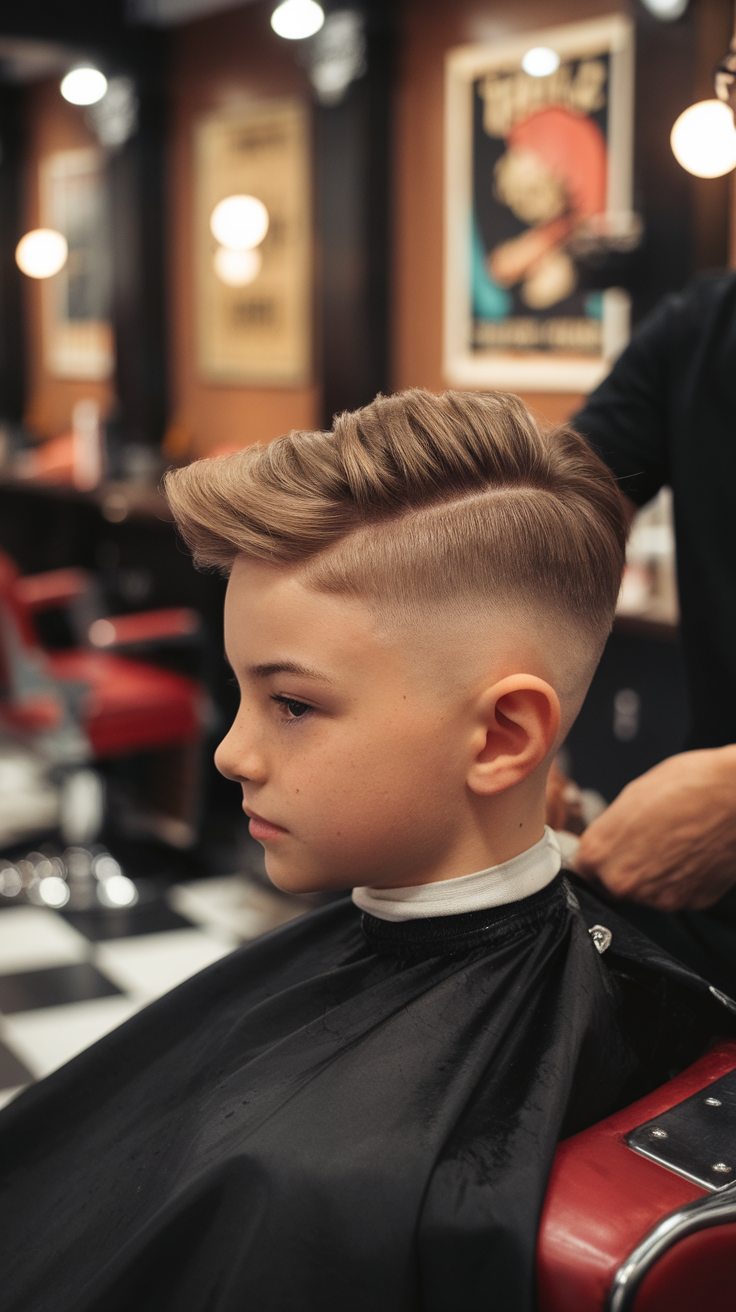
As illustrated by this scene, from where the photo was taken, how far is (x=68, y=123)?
320 inches

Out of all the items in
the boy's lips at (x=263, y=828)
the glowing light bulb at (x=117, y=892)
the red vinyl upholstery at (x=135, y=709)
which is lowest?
the glowing light bulb at (x=117, y=892)

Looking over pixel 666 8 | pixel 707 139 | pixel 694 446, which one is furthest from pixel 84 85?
pixel 694 446

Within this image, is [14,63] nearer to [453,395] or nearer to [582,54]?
[582,54]

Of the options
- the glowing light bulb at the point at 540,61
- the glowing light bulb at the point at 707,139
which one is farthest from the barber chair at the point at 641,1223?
the glowing light bulb at the point at 540,61

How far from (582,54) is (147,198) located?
3132 mm

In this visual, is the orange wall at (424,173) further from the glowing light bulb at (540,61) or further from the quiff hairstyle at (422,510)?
the quiff hairstyle at (422,510)

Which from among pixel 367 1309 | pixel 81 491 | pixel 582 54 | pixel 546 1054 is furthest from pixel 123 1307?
pixel 81 491

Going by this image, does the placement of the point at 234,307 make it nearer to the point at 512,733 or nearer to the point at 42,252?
the point at 42,252

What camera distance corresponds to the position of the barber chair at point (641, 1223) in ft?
2.41

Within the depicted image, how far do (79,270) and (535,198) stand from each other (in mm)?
4199

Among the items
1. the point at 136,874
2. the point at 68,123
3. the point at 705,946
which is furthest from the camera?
the point at 68,123

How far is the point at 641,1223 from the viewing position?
2.49ft

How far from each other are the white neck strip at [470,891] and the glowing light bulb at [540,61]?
4.35m

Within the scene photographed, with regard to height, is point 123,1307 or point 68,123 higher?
point 68,123
